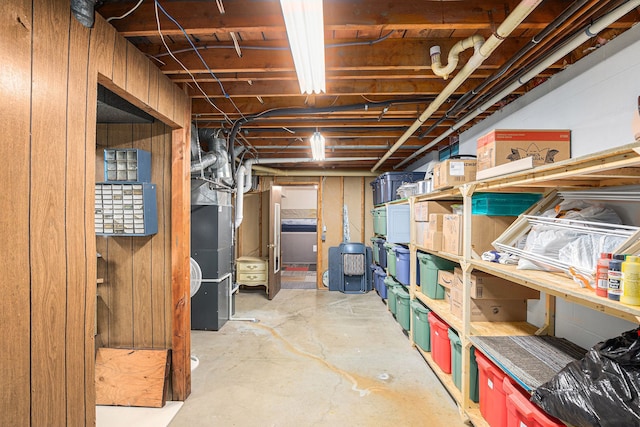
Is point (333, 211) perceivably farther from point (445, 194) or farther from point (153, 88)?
point (153, 88)

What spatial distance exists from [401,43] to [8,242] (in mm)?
2291

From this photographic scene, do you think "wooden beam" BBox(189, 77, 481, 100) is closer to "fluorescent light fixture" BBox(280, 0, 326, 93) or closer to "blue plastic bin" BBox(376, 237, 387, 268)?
"fluorescent light fixture" BBox(280, 0, 326, 93)

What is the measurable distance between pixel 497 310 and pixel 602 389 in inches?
54.0

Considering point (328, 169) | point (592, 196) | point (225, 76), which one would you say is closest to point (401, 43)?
point (225, 76)

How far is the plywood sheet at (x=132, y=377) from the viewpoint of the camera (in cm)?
242

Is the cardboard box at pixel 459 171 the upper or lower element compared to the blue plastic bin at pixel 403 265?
upper

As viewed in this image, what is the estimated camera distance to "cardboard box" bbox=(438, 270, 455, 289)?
2.77 metres

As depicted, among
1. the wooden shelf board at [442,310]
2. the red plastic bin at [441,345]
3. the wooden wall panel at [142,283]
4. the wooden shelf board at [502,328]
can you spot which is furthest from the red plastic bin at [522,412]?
the wooden wall panel at [142,283]

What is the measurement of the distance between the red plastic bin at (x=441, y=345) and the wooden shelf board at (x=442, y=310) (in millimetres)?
112

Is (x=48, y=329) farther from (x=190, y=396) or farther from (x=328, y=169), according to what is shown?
(x=328, y=169)

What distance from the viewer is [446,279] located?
114 inches

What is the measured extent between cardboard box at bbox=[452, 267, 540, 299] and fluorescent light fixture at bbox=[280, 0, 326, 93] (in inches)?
71.3

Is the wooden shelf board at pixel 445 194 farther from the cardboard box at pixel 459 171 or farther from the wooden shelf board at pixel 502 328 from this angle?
the wooden shelf board at pixel 502 328

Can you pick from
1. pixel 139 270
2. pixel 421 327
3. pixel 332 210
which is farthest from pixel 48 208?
pixel 332 210
